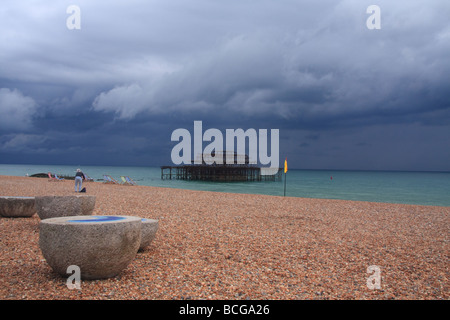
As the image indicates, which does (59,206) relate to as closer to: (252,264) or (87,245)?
(87,245)

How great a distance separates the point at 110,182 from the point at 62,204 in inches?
1076

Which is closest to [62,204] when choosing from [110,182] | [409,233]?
[409,233]

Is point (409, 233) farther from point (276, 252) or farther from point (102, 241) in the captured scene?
point (102, 241)

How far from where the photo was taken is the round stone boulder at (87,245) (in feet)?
13.6

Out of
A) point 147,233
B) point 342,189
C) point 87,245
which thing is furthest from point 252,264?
point 342,189

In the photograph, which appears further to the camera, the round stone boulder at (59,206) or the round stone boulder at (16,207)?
the round stone boulder at (16,207)

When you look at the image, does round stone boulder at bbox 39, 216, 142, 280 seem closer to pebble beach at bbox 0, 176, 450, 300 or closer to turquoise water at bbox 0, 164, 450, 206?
pebble beach at bbox 0, 176, 450, 300

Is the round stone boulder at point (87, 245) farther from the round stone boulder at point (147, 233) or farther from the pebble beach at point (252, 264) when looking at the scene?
the round stone boulder at point (147, 233)

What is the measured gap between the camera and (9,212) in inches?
340

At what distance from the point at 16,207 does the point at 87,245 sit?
5.67 metres

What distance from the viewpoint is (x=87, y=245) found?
13.6ft

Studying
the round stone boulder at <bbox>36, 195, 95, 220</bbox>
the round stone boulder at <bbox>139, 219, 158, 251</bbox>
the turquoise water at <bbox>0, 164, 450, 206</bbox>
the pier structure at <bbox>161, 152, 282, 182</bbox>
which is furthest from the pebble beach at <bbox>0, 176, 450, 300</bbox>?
the pier structure at <bbox>161, 152, 282, 182</bbox>

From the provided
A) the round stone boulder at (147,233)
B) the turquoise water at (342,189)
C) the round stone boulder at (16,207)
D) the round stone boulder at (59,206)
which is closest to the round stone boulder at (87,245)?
the round stone boulder at (147,233)

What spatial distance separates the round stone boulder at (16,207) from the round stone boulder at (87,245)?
5107 millimetres
